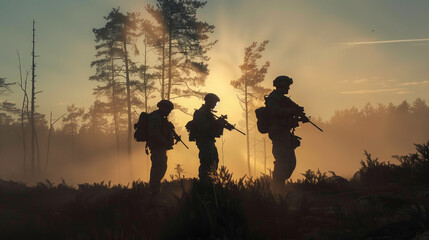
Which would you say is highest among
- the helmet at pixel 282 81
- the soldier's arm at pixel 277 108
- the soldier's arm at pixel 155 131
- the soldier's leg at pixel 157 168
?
the helmet at pixel 282 81

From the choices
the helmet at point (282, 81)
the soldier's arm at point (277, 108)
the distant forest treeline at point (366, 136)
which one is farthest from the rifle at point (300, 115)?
the distant forest treeline at point (366, 136)

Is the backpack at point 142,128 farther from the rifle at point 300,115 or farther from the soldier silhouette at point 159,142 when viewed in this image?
the rifle at point 300,115

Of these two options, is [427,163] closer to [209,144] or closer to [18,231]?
[209,144]

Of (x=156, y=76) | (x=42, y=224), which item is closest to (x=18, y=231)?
(x=42, y=224)

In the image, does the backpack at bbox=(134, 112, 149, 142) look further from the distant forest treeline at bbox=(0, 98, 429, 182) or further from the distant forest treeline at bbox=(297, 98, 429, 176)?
the distant forest treeline at bbox=(297, 98, 429, 176)

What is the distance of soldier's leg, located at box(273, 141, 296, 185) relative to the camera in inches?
249

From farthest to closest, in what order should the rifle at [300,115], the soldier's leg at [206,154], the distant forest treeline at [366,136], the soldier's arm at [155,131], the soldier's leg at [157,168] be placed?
1. the distant forest treeline at [366,136]
2. the soldier's leg at [157,168]
3. the soldier's leg at [206,154]
4. the soldier's arm at [155,131]
5. the rifle at [300,115]

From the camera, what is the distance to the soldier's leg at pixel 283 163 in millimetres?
6320

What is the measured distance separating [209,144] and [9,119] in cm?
7735

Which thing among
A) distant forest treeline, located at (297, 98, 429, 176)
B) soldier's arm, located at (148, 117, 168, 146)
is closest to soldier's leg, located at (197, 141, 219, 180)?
soldier's arm, located at (148, 117, 168, 146)

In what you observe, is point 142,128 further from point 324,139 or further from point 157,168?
point 324,139

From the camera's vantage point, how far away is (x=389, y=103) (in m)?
105

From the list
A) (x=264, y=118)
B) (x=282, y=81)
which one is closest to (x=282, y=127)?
(x=264, y=118)

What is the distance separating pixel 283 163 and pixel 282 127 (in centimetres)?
62
